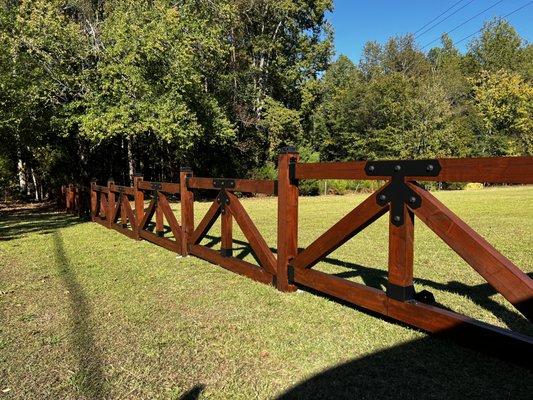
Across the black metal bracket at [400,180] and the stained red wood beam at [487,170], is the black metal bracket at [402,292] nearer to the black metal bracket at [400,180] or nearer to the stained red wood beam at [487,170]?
the black metal bracket at [400,180]

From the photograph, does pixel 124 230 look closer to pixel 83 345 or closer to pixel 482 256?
pixel 83 345

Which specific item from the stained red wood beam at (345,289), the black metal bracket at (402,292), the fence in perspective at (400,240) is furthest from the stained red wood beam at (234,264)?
the black metal bracket at (402,292)

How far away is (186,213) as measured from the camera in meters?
7.42

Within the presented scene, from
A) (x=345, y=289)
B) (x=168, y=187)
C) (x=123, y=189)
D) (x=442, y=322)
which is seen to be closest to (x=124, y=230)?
(x=123, y=189)

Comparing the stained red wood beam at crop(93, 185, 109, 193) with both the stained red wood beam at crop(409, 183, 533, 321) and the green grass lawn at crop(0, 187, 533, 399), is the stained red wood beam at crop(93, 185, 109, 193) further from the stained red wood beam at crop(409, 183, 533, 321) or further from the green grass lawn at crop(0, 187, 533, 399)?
the stained red wood beam at crop(409, 183, 533, 321)

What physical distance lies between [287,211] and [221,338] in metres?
1.70

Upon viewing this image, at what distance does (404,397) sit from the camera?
2.87 m

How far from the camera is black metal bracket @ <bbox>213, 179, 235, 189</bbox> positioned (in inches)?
240

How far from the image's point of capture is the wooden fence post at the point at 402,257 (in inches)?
144

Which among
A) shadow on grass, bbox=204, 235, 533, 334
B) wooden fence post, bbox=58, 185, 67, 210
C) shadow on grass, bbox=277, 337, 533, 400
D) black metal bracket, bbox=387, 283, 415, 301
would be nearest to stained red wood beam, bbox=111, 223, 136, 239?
shadow on grass, bbox=204, 235, 533, 334

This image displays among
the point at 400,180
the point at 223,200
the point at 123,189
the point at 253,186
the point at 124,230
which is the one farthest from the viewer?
the point at 124,230

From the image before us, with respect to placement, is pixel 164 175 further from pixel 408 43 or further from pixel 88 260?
pixel 408 43

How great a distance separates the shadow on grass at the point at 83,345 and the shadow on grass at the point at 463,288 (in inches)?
107

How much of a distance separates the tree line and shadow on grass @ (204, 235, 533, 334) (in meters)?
10.2
